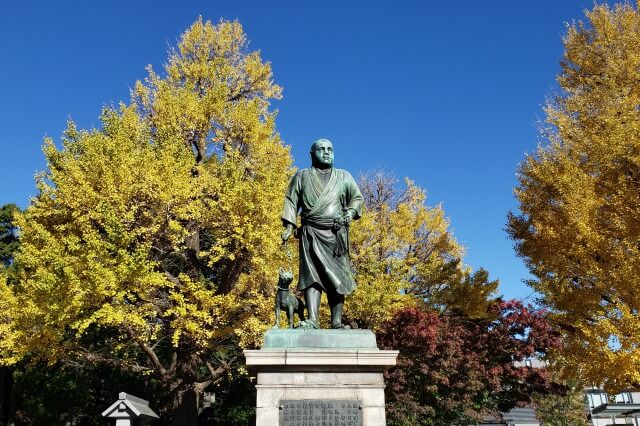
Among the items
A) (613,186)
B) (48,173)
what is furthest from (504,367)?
(48,173)

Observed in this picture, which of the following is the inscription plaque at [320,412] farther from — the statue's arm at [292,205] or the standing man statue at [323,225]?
the statue's arm at [292,205]

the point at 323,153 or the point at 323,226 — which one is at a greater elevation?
the point at 323,153

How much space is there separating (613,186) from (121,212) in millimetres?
11852

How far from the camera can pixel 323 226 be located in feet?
21.5

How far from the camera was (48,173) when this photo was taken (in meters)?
14.9

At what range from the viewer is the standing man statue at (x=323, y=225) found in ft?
21.0

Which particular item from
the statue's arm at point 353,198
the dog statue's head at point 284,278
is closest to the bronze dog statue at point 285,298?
the dog statue's head at point 284,278

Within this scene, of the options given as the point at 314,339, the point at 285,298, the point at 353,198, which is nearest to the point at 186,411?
the point at 285,298

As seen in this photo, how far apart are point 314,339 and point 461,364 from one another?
40.7 ft

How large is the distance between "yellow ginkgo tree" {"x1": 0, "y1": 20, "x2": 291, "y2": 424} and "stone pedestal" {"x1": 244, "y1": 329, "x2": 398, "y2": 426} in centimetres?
687

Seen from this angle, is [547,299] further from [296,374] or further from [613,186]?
[296,374]

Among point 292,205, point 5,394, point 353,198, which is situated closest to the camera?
point 292,205

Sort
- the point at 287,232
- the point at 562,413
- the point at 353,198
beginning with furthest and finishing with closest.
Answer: the point at 562,413
the point at 353,198
the point at 287,232

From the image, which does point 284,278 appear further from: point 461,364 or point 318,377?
point 461,364
